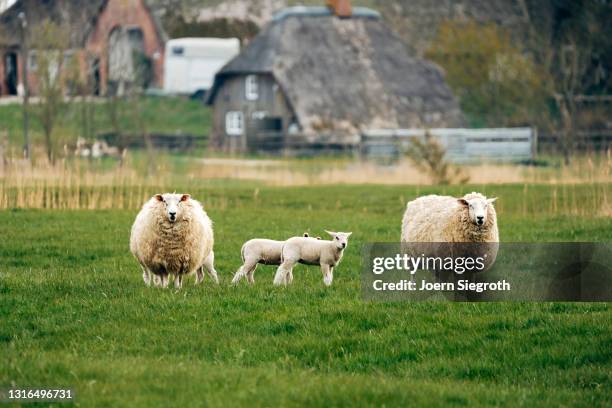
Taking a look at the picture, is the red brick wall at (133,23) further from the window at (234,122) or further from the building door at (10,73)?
the window at (234,122)

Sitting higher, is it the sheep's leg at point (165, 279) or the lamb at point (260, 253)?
the lamb at point (260, 253)

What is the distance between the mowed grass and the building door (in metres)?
58.9

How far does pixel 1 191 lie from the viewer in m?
24.5

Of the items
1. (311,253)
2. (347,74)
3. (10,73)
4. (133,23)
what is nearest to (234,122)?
(347,74)

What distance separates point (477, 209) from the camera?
45.9 feet

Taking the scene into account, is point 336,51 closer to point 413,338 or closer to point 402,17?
point 402,17

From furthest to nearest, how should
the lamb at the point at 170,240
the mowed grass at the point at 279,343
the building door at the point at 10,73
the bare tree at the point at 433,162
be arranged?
1. the building door at the point at 10,73
2. the bare tree at the point at 433,162
3. the lamb at the point at 170,240
4. the mowed grass at the point at 279,343

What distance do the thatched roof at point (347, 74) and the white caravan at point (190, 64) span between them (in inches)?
339

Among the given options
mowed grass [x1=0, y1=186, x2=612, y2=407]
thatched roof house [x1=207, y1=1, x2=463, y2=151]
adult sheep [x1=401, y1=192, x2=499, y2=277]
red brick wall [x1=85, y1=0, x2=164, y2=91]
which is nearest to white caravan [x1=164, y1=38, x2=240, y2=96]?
red brick wall [x1=85, y1=0, x2=164, y2=91]

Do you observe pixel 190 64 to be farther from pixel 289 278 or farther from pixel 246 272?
pixel 289 278

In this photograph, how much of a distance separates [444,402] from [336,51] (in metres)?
55.0

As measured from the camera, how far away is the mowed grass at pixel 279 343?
30.9 feet

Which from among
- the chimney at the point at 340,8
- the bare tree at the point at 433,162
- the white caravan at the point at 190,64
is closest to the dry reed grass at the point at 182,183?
the bare tree at the point at 433,162

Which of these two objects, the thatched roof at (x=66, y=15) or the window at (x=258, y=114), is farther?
the thatched roof at (x=66, y=15)
